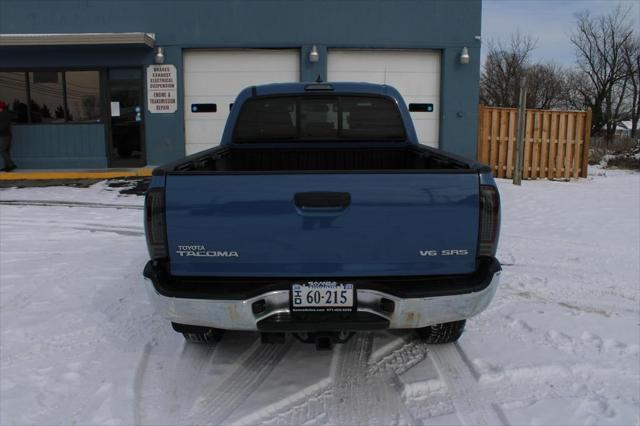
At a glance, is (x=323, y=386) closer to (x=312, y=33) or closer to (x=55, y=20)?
(x=312, y=33)

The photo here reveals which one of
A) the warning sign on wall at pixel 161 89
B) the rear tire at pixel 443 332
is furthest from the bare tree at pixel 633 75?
the rear tire at pixel 443 332

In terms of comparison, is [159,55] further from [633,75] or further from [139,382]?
[633,75]

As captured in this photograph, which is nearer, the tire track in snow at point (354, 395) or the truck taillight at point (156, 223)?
the truck taillight at point (156, 223)

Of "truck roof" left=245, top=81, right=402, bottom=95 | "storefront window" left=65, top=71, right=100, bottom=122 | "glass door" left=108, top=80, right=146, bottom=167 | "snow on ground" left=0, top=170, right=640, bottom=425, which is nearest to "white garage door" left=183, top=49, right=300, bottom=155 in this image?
"glass door" left=108, top=80, right=146, bottom=167

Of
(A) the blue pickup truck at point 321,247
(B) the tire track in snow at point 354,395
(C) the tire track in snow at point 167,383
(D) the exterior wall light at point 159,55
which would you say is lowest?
(B) the tire track in snow at point 354,395

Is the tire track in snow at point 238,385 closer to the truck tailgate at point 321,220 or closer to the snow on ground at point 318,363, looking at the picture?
the snow on ground at point 318,363

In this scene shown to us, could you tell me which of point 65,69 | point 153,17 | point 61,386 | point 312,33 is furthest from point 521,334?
point 65,69

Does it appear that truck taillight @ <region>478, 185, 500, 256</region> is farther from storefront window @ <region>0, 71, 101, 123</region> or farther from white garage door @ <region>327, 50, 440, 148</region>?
storefront window @ <region>0, 71, 101, 123</region>

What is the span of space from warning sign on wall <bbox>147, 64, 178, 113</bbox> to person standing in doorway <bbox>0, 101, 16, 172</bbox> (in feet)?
11.0

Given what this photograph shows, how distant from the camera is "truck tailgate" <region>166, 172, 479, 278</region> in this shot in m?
2.99

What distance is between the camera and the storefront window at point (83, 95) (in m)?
14.0

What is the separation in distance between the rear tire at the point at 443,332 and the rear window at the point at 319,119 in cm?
174

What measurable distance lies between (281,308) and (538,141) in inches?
514

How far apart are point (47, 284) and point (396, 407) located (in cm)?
397
